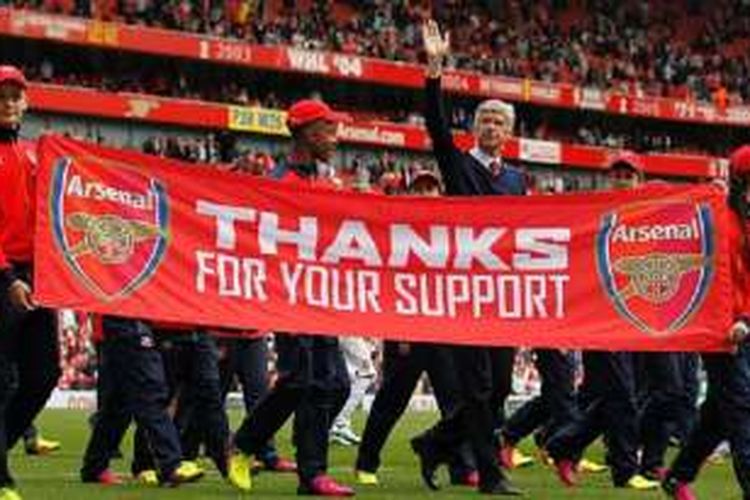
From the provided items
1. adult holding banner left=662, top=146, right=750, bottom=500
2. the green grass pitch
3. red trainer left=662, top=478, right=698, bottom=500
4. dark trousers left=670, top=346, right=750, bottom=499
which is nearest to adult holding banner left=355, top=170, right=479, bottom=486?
the green grass pitch

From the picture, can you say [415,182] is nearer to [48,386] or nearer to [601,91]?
[48,386]

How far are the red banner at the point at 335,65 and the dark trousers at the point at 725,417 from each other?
103ft

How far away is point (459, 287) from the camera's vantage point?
10.6 m

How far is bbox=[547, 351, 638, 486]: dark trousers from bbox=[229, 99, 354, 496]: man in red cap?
164 cm

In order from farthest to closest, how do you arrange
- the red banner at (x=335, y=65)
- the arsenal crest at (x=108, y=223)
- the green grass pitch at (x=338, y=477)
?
1. the red banner at (x=335, y=65)
2. the green grass pitch at (x=338, y=477)
3. the arsenal crest at (x=108, y=223)

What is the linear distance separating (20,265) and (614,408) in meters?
3.79

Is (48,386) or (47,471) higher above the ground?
(48,386)

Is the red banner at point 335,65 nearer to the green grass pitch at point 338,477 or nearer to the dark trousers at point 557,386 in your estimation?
the green grass pitch at point 338,477

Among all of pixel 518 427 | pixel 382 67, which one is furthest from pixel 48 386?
pixel 382 67

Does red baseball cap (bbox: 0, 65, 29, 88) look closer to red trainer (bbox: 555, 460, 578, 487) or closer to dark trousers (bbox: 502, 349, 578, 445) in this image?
dark trousers (bbox: 502, 349, 578, 445)

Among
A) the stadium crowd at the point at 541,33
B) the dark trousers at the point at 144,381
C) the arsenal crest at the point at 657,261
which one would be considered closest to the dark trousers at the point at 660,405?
the arsenal crest at the point at 657,261

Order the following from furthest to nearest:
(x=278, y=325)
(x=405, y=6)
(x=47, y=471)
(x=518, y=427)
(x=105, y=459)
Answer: (x=405, y=6)
(x=518, y=427)
(x=47, y=471)
(x=105, y=459)
(x=278, y=325)

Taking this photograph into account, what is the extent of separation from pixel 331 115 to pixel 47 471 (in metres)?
3.38

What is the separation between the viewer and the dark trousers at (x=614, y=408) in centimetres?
1098
